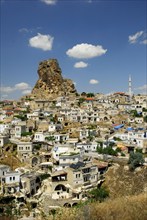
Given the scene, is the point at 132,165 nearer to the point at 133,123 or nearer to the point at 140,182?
the point at 140,182

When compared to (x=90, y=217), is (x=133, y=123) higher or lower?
higher

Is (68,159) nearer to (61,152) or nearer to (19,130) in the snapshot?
(61,152)

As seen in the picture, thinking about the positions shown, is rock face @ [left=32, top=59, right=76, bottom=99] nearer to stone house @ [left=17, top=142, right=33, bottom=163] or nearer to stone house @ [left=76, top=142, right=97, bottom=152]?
stone house @ [left=76, top=142, right=97, bottom=152]

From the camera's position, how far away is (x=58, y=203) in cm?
2842

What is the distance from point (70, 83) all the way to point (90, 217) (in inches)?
2894

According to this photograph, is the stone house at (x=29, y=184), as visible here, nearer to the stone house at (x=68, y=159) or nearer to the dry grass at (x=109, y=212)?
the stone house at (x=68, y=159)

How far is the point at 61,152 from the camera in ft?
125

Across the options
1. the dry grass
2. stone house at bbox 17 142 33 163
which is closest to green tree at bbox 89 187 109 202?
the dry grass

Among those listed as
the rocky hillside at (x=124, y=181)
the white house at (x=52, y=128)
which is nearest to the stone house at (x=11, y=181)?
the rocky hillside at (x=124, y=181)

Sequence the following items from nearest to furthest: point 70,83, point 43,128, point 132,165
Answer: point 132,165
point 43,128
point 70,83

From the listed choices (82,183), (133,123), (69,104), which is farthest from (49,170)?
(69,104)

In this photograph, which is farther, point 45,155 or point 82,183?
point 45,155

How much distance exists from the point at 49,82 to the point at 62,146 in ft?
155

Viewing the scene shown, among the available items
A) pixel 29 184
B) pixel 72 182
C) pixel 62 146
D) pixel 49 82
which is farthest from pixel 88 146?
pixel 49 82
